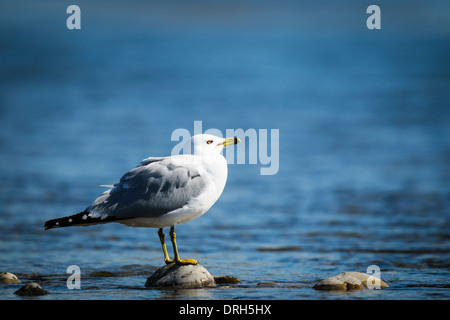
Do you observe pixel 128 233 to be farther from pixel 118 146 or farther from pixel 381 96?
pixel 381 96

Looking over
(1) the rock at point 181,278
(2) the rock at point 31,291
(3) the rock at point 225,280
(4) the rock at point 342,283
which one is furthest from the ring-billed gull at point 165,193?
(4) the rock at point 342,283

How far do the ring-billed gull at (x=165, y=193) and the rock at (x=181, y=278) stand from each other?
0.35m

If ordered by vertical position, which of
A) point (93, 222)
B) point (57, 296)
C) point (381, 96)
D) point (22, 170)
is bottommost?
point (57, 296)

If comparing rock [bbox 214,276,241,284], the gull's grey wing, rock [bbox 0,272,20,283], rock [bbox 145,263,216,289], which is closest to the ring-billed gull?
the gull's grey wing

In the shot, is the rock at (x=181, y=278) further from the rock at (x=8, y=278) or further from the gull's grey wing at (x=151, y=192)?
the rock at (x=8, y=278)

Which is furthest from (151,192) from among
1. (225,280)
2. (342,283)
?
(342,283)

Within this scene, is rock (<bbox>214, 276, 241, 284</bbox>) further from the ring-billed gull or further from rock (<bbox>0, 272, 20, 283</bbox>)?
rock (<bbox>0, 272, 20, 283</bbox>)

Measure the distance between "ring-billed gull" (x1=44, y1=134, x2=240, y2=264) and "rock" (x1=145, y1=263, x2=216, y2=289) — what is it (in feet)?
1.16

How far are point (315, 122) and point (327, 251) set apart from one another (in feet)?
45.3

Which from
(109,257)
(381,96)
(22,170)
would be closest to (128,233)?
(109,257)

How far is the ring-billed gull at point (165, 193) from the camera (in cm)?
688

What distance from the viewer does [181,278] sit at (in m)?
7.06

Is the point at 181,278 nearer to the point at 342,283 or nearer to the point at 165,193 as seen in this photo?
the point at 165,193

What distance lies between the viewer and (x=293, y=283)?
7.40 meters
